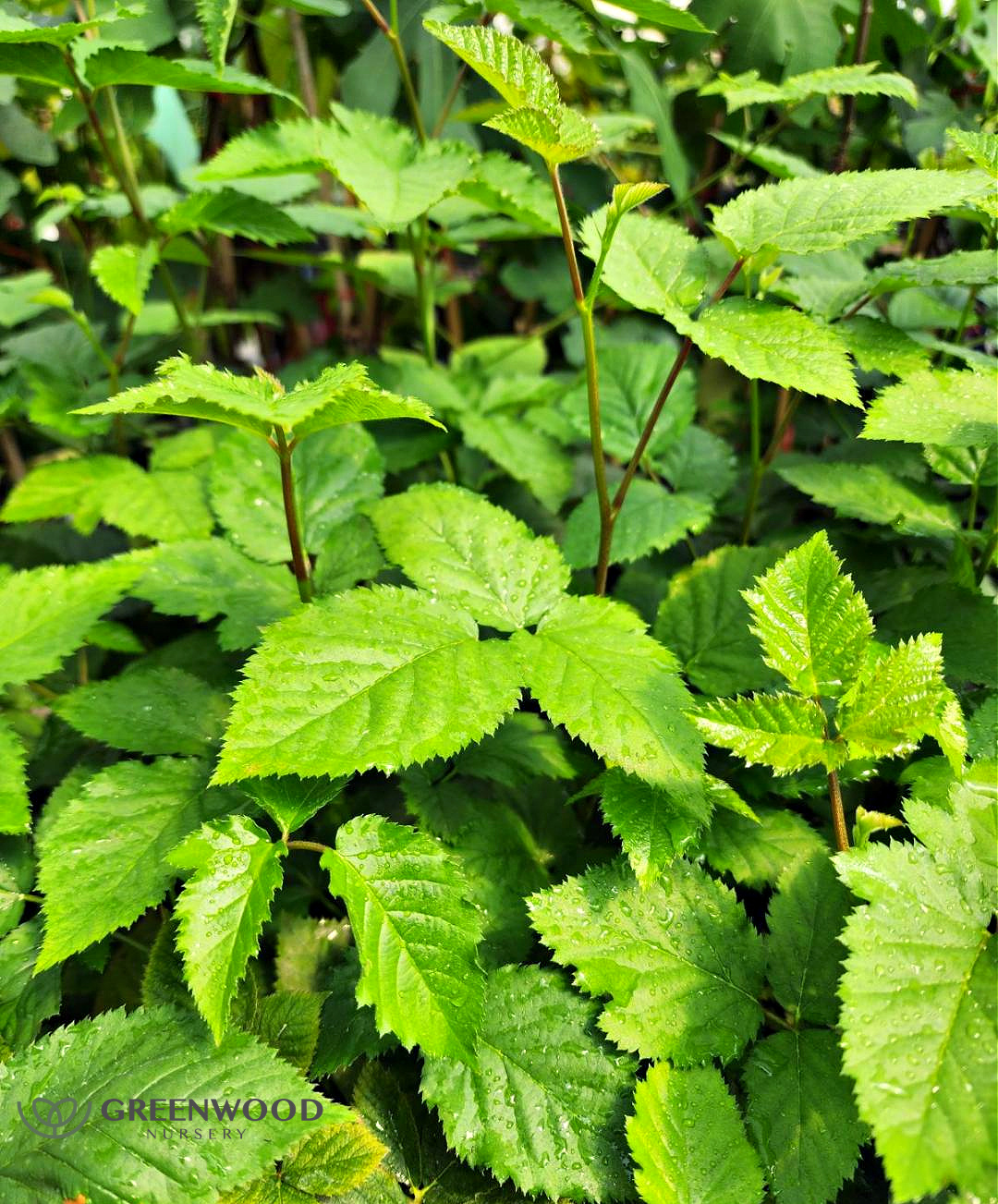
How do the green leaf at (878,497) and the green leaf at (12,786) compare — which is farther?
the green leaf at (878,497)

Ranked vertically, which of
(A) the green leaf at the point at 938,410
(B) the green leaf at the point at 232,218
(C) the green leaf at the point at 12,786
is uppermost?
(B) the green leaf at the point at 232,218

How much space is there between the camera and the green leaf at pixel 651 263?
0.83 metres

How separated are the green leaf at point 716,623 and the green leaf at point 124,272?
2.89 ft

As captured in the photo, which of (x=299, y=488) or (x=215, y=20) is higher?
(x=215, y=20)

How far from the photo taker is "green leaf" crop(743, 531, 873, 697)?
744 mm

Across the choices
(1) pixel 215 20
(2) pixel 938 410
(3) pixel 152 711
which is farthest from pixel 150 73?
(2) pixel 938 410

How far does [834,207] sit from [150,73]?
874 millimetres

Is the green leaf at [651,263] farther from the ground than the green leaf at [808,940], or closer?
farther from the ground

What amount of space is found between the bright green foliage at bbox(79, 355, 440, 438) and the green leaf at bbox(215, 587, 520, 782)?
0.59 ft

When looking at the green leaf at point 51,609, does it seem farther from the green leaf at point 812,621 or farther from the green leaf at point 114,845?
the green leaf at point 812,621

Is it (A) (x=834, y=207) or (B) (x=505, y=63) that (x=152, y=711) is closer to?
(B) (x=505, y=63)

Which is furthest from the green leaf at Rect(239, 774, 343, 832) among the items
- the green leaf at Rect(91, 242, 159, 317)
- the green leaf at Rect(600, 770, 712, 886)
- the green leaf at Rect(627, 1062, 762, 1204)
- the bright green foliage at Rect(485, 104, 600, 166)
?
the green leaf at Rect(91, 242, 159, 317)

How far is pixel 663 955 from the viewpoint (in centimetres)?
76

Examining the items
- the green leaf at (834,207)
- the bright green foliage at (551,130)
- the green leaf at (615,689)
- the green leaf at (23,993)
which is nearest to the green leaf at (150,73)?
the bright green foliage at (551,130)
